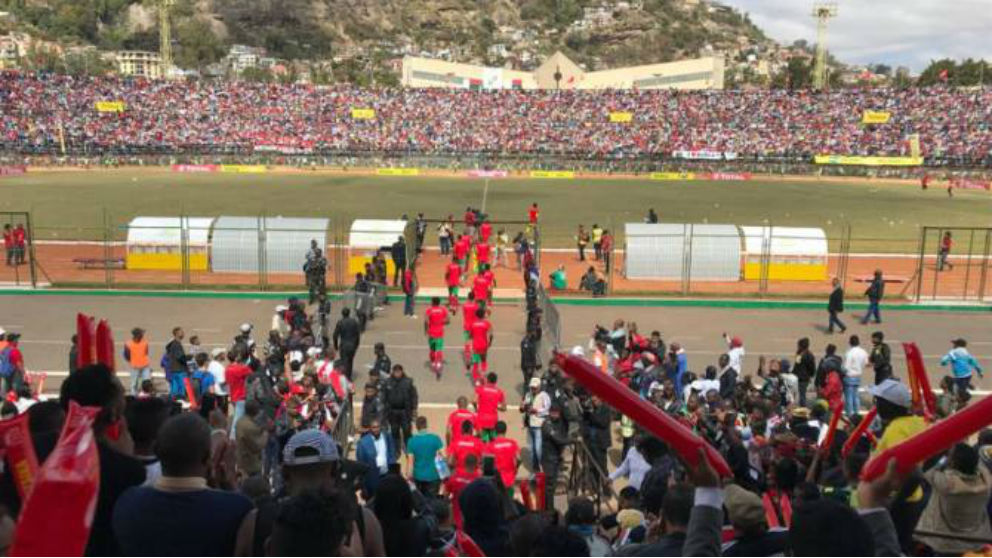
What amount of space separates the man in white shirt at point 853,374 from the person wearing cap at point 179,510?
40.7ft

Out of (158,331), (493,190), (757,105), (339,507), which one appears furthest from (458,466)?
(757,105)

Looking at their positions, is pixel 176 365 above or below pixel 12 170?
below

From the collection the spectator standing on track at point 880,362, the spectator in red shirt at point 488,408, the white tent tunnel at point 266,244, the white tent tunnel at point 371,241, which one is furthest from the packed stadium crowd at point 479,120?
the spectator in red shirt at point 488,408

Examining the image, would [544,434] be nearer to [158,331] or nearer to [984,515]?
[984,515]

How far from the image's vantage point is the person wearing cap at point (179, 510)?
132 inches

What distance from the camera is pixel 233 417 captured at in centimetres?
1195

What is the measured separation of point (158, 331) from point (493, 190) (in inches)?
1377

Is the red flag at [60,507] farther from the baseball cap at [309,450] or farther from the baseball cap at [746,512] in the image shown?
the baseball cap at [746,512]

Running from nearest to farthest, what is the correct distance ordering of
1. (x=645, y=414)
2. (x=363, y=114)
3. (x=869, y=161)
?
1. (x=645, y=414)
2. (x=869, y=161)
3. (x=363, y=114)

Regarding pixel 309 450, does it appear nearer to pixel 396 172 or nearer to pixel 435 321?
pixel 435 321

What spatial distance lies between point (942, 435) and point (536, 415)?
8421 mm

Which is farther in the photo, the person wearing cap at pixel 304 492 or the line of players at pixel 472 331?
the line of players at pixel 472 331

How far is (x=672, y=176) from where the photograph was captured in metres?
66.2

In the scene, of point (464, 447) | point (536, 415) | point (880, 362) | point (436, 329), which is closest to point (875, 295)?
point (880, 362)
